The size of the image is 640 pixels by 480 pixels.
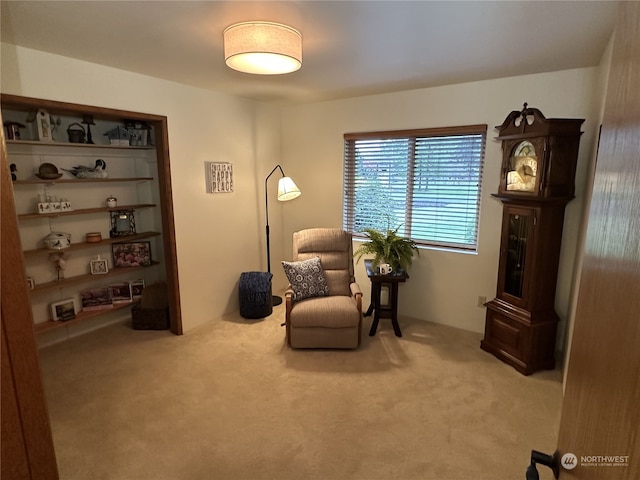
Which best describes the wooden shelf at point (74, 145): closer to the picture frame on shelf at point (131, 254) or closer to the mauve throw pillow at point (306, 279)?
the picture frame on shelf at point (131, 254)

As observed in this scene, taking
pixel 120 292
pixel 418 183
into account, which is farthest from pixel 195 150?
pixel 418 183

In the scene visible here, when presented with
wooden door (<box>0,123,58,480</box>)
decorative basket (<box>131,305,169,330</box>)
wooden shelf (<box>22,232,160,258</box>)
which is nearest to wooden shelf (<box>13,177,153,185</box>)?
wooden shelf (<box>22,232,160,258</box>)

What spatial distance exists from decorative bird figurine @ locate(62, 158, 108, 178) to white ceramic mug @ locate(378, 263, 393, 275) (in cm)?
299

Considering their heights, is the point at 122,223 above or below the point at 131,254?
above

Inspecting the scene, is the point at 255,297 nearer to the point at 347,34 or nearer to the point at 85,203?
the point at 85,203

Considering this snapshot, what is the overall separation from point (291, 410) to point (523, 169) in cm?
260

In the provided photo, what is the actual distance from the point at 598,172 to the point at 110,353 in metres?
3.76

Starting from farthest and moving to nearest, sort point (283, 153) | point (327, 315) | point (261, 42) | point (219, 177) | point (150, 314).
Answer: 1. point (283, 153)
2. point (219, 177)
3. point (150, 314)
4. point (327, 315)
5. point (261, 42)

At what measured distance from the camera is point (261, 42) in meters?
1.87

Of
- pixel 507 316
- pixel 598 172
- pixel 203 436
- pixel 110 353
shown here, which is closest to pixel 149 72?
pixel 110 353

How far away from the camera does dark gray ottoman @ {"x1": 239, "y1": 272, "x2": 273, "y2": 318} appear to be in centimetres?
393

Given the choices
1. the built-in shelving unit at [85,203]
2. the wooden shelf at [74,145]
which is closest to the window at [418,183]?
the built-in shelving unit at [85,203]

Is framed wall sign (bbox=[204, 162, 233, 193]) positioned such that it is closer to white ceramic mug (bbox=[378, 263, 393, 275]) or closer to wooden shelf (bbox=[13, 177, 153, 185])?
wooden shelf (bbox=[13, 177, 153, 185])

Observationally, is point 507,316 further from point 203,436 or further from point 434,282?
point 203,436
